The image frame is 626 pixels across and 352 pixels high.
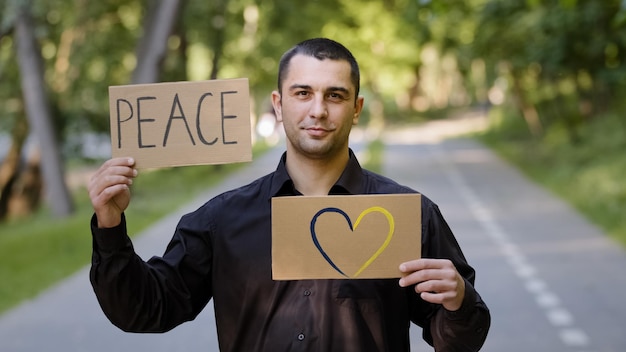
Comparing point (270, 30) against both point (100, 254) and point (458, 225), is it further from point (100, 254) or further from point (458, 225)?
point (100, 254)

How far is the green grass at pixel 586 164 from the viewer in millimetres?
20380

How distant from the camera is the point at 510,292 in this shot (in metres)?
12.6

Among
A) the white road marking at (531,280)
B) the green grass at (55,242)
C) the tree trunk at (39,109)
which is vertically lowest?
the green grass at (55,242)

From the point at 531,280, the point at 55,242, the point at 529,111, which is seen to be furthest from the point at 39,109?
the point at 529,111

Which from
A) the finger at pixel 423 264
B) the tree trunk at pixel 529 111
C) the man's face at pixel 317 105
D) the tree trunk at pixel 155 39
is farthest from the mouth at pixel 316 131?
the tree trunk at pixel 529 111

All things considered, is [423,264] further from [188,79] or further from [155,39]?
[188,79]

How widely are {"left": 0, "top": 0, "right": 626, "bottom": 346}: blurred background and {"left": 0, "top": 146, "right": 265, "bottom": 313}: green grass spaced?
4cm

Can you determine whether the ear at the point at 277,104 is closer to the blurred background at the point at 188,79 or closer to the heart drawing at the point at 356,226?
the heart drawing at the point at 356,226

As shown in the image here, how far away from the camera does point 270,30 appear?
130 feet

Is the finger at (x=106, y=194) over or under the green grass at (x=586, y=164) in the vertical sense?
over

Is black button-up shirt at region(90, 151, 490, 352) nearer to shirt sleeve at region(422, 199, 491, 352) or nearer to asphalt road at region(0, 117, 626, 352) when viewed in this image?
shirt sleeve at region(422, 199, 491, 352)

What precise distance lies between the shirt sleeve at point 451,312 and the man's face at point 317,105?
355 mm

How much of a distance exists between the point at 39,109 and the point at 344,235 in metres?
18.1

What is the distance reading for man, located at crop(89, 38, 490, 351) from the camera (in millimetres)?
3436
